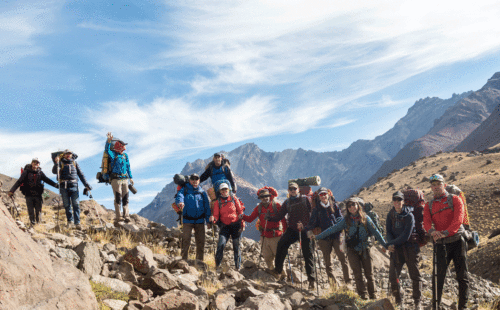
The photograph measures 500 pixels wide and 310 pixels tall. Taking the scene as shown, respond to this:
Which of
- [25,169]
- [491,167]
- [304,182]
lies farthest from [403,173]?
[25,169]

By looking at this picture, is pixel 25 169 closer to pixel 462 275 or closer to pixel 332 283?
pixel 332 283

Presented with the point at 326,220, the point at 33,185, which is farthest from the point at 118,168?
the point at 326,220

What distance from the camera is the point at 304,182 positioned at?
12477 mm

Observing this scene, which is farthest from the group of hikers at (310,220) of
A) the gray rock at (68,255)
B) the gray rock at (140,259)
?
the gray rock at (68,255)

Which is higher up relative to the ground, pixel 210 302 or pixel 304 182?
pixel 304 182

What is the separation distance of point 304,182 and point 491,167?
5203cm

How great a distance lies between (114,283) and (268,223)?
15.2 ft

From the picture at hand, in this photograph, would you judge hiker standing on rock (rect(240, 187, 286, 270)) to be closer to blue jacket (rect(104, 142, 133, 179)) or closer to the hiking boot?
the hiking boot

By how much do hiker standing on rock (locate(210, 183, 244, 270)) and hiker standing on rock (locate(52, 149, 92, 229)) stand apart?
5.54 m

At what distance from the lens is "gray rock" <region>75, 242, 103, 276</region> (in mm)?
7059

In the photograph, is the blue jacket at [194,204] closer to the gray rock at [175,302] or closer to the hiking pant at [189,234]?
the hiking pant at [189,234]

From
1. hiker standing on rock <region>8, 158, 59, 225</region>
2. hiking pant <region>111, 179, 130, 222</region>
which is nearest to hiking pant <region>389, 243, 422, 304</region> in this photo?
hiking pant <region>111, 179, 130, 222</region>

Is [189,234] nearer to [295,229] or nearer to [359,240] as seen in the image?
[295,229]

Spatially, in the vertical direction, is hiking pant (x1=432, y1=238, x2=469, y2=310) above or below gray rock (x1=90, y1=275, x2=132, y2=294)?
below
